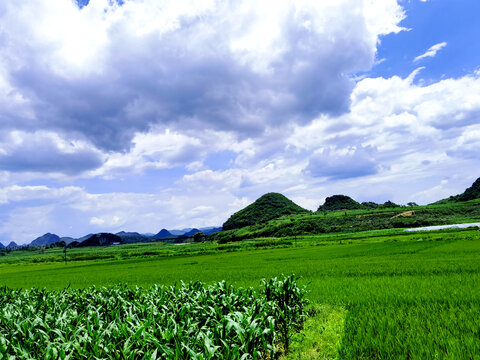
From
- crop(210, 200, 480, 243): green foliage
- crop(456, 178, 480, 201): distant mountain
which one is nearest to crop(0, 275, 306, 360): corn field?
crop(210, 200, 480, 243): green foliage

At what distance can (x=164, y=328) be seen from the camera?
7.34 metres

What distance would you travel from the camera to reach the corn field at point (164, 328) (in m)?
5.57

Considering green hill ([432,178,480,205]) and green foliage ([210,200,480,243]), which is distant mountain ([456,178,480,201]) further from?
green foliage ([210,200,480,243])

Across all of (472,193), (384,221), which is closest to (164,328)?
(384,221)

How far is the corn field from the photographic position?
5573 millimetres

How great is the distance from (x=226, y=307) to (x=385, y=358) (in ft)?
13.5

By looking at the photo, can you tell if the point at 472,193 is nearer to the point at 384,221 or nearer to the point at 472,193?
the point at 472,193

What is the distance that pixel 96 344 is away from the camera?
569cm

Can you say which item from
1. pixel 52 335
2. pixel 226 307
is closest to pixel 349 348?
pixel 226 307

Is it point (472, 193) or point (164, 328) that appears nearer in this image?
point (164, 328)

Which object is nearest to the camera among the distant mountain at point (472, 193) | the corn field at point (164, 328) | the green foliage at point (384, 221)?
the corn field at point (164, 328)

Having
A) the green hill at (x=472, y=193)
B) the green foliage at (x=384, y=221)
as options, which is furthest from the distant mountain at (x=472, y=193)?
the green foliage at (x=384, y=221)

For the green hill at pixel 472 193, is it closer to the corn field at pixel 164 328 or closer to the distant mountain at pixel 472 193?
the distant mountain at pixel 472 193

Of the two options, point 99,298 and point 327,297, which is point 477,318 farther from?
point 99,298
